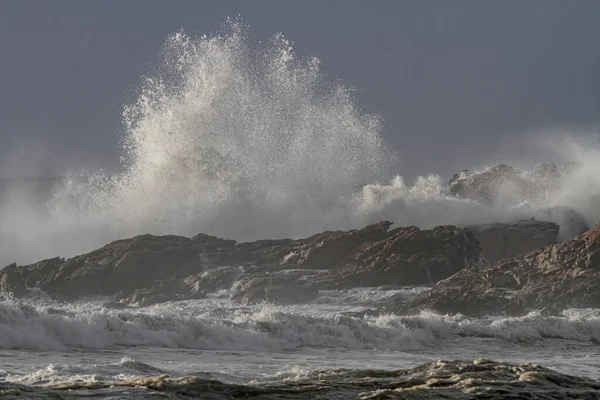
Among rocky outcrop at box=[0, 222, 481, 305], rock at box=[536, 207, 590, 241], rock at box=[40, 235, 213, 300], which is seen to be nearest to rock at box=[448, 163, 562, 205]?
rock at box=[536, 207, 590, 241]

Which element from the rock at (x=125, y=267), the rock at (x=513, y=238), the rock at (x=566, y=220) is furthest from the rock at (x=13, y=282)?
the rock at (x=566, y=220)

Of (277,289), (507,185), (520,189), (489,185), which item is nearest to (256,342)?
(277,289)

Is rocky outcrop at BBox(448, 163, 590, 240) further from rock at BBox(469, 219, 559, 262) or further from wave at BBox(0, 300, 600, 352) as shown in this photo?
wave at BBox(0, 300, 600, 352)

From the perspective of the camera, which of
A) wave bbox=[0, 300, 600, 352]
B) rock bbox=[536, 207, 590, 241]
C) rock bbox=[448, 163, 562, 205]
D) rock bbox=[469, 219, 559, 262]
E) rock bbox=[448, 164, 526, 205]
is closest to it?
wave bbox=[0, 300, 600, 352]

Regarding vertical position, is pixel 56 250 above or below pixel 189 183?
below

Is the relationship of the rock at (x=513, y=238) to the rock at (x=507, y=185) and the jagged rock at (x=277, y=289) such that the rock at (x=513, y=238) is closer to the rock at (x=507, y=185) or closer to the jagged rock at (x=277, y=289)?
the rock at (x=507, y=185)

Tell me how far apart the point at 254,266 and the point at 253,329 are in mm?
17402

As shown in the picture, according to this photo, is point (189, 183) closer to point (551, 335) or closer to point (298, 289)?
point (298, 289)

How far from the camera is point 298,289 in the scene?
33.1 meters

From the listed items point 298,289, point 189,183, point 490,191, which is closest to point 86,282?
point 298,289

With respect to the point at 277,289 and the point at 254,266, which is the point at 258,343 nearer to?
the point at 277,289

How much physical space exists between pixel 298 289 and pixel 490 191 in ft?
100

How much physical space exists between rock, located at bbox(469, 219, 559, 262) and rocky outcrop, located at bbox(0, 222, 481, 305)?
542 centimetres

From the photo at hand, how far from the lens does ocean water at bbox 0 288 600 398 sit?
43.4ft
